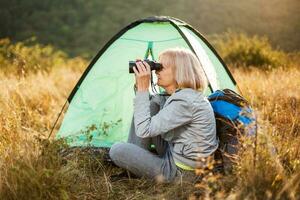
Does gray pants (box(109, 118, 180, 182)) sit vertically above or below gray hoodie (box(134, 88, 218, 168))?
below

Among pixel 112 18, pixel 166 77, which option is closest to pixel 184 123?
pixel 166 77

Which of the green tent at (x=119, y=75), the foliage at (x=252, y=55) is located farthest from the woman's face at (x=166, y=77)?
the foliage at (x=252, y=55)

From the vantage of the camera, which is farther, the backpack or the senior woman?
the backpack

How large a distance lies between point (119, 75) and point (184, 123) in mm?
1656

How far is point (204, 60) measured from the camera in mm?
4789

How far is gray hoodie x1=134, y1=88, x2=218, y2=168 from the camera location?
3473 mm

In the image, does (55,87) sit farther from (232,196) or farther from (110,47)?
(232,196)

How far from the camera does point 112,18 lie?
1614 cm

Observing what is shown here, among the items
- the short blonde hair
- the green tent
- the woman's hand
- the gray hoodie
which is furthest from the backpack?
the green tent

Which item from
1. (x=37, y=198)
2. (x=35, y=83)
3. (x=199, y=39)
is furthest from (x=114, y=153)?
(x=35, y=83)

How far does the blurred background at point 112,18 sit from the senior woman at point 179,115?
Answer: 35.2 ft

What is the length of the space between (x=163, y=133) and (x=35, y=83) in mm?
3737

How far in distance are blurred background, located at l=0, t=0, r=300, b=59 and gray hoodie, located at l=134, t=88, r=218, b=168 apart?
35.4ft

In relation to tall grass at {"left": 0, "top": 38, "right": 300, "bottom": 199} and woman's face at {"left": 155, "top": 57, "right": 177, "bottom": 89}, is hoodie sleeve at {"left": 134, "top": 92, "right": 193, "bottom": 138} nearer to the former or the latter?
woman's face at {"left": 155, "top": 57, "right": 177, "bottom": 89}
